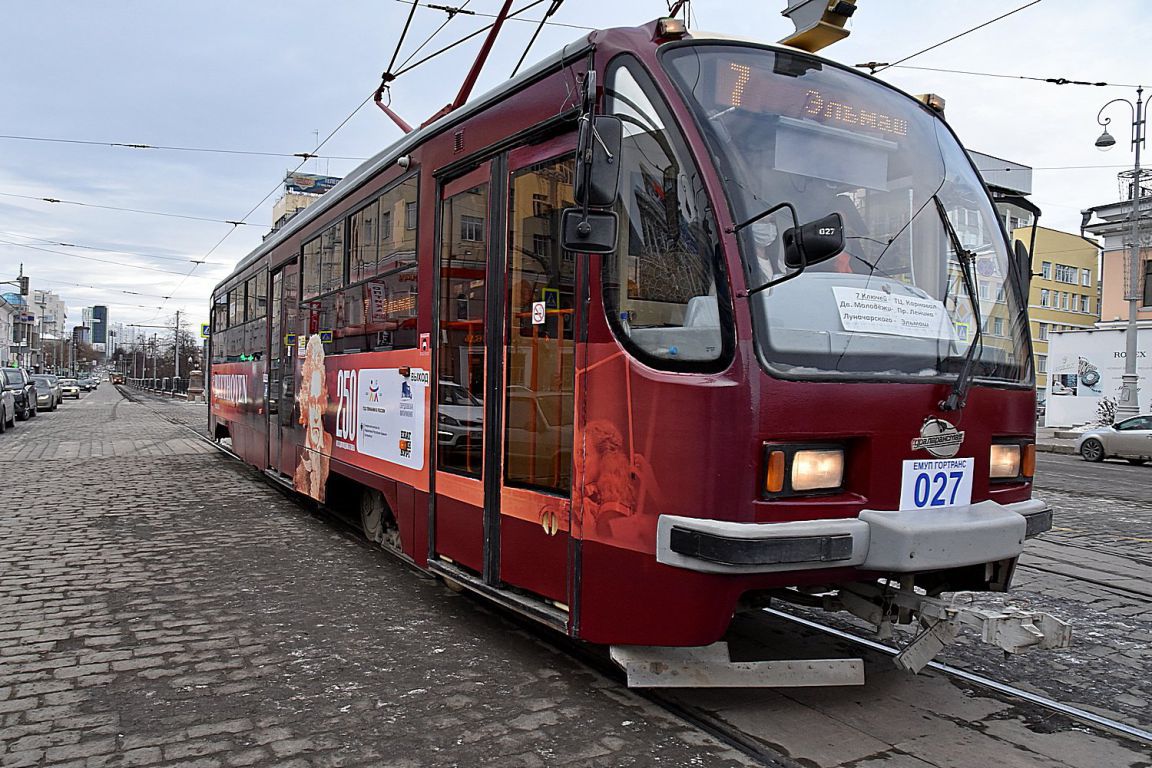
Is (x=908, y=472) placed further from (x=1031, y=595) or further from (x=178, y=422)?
(x=178, y=422)

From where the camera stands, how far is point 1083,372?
36094 millimetres

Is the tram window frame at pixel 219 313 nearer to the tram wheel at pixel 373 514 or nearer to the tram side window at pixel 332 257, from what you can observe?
the tram side window at pixel 332 257

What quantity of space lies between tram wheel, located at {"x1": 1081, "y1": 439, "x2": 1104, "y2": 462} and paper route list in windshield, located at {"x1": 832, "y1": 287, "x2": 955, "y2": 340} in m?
21.4

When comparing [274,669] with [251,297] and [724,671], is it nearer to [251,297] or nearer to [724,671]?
[724,671]

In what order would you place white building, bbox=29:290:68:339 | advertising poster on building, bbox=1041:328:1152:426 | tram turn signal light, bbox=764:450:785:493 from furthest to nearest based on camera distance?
white building, bbox=29:290:68:339
advertising poster on building, bbox=1041:328:1152:426
tram turn signal light, bbox=764:450:785:493

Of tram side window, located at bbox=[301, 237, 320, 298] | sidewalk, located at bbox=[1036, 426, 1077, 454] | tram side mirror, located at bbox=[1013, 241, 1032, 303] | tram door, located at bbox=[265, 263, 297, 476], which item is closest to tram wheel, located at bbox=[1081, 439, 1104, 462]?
sidewalk, located at bbox=[1036, 426, 1077, 454]

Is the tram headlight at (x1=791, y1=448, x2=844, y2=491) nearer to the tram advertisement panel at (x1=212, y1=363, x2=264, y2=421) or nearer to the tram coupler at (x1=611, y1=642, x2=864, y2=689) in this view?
the tram coupler at (x1=611, y1=642, x2=864, y2=689)

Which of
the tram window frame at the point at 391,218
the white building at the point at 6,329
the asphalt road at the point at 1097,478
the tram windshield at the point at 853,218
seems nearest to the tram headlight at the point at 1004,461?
the tram windshield at the point at 853,218

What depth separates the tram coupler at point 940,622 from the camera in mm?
3707

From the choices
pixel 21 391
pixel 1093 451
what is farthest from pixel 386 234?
pixel 21 391

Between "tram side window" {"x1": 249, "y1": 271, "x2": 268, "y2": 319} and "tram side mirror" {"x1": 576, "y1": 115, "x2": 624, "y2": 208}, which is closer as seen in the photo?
"tram side mirror" {"x1": 576, "y1": 115, "x2": 624, "y2": 208}

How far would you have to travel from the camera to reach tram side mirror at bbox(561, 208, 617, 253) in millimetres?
3830

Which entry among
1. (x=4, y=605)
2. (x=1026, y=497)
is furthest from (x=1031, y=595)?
(x=4, y=605)

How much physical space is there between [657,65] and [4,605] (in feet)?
17.2
